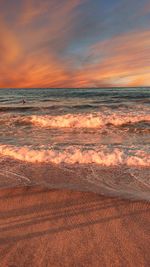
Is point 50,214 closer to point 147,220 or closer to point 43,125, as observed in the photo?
point 147,220

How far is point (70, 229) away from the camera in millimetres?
3250

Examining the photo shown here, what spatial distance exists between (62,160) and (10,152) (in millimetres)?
1601

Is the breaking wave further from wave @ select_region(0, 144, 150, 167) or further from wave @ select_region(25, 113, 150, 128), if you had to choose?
wave @ select_region(0, 144, 150, 167)

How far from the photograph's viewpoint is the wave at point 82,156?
5.96 metres

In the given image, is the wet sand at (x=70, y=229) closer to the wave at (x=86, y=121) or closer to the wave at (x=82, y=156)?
the wave at (x=82, y=156)

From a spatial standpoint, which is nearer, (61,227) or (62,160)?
(61,227)

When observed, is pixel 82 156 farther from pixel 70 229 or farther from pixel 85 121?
pixel 85 121

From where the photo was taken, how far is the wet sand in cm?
270

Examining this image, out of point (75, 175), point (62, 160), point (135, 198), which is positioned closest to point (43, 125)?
point (62, 160)

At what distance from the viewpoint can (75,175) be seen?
518cm

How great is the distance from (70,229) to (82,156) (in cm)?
314

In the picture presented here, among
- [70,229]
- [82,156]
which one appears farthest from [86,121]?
[70,229]

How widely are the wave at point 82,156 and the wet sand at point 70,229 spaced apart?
6.05ft

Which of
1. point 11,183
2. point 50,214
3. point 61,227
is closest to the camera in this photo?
point 61,227
